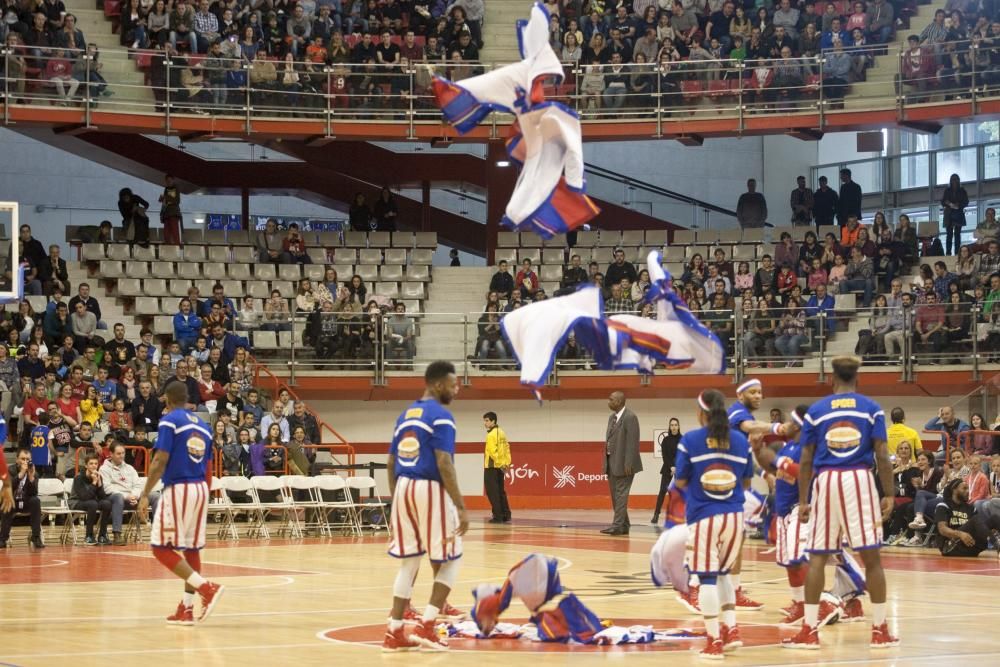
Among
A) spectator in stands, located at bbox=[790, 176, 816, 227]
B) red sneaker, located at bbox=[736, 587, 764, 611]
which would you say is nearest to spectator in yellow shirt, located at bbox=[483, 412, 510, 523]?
spectator in stands, located at bbox=[790, 176, 816, 227]

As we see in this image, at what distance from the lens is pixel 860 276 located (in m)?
28.8

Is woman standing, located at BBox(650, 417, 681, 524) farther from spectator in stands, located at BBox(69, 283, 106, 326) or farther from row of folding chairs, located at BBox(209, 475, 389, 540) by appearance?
spectator in stands, located at BBox(69, 283, 106, 326)

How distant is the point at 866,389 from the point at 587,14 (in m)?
11.3

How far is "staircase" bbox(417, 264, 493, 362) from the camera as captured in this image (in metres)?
28.2

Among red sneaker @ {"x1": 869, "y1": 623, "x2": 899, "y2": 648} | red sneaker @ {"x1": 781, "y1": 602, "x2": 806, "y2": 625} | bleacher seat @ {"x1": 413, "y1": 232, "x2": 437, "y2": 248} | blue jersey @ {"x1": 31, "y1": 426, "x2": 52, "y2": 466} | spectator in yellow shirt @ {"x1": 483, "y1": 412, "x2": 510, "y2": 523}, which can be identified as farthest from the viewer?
bleacher seat @ {"x1": 413, "y1": 232, "x2": 437, "y2": 248}

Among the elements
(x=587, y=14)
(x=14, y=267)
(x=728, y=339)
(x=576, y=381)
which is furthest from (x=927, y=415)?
Result: (x=14, y=267)

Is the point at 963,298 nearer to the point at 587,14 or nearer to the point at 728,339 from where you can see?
the point at 728,339

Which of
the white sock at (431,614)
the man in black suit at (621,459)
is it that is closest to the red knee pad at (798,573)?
the white sock at (431,614)

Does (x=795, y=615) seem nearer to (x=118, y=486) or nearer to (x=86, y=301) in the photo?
(x=118, y=486)

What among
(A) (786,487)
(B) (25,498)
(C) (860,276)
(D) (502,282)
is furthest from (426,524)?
(D) (502,282)

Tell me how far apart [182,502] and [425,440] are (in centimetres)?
251

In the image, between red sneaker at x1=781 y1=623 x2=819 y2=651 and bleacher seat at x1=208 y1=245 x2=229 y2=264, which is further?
bleacher seat at x1=208 y1=245 x2=229 y2=264

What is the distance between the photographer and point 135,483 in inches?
849

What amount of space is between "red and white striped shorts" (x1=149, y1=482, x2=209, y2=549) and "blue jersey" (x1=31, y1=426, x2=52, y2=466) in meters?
10.8
